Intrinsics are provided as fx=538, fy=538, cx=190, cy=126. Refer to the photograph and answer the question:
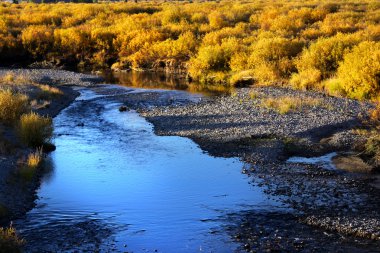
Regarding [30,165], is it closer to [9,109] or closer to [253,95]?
[9,109]

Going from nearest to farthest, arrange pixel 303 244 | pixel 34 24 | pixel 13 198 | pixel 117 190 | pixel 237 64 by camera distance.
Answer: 1. pixel 303 244
2. pixel 13 198
3. pixel 117 190
4. pixel 237 64
5. pixel 34 24

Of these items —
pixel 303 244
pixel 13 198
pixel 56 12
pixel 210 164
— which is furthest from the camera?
pixel 56 12

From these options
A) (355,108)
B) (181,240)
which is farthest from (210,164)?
(355,108)

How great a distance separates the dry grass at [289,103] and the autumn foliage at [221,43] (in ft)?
10.1

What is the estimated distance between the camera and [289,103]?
859 inches

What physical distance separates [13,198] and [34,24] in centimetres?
4253

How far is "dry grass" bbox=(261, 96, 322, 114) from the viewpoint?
838 inches

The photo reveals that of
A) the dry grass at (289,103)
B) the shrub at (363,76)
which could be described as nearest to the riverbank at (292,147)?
the dry grass at (289,103)

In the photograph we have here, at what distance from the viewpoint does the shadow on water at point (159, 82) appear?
30.5 metres

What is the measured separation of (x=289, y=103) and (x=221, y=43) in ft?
56.4

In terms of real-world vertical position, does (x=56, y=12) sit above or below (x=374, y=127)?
above

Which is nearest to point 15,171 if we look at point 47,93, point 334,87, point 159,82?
point 47,93

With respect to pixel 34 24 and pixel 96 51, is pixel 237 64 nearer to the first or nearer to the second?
pixel 96 51

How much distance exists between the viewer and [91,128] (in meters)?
20.4
